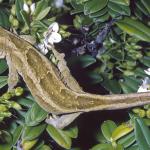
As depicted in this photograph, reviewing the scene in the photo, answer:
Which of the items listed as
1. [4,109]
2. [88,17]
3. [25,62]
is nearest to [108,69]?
[88,17]

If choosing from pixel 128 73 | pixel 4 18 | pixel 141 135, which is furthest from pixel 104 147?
pixel 4 18

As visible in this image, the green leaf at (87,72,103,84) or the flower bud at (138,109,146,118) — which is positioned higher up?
the flower bud at (138,109,146,118)

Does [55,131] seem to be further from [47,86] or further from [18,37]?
[18,37]

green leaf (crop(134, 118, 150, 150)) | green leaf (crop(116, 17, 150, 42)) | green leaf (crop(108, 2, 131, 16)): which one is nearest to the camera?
green leaf (crop(134, 118, 150, 150))

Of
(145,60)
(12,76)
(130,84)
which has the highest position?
(12,76)

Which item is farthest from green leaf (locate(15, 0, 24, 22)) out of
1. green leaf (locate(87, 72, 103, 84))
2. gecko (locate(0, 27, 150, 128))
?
green leaf (locate(87, 72, 103, 84))

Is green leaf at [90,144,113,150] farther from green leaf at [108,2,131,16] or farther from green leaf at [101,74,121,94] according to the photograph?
green leaf at [108,2,131,16]

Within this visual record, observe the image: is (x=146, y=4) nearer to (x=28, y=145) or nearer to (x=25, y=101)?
(x=25, y=101)
